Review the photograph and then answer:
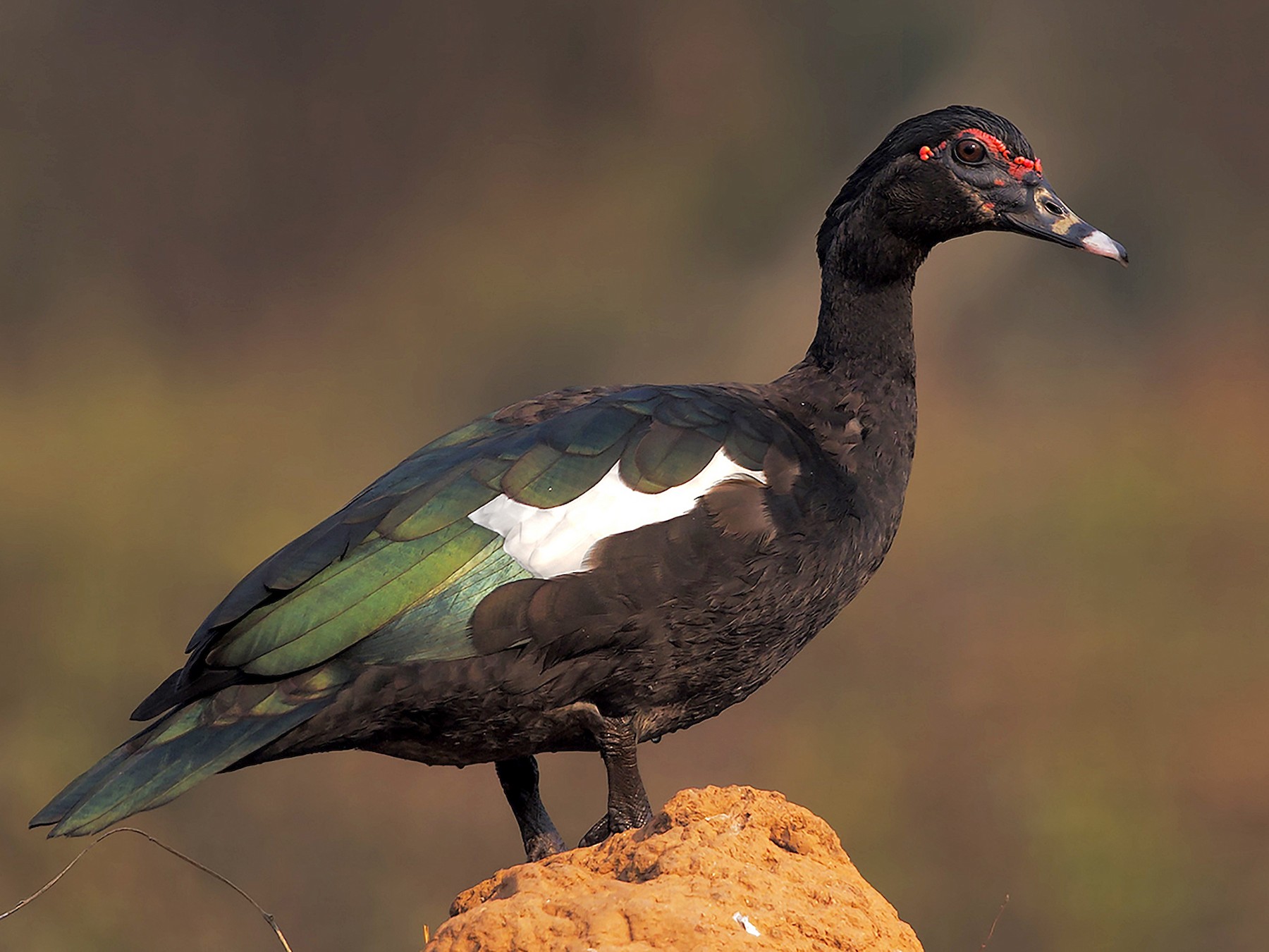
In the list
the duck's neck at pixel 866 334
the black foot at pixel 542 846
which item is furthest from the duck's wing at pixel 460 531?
the black foot at pixel 542 846

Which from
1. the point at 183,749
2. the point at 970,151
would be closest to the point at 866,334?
the point at 970,151

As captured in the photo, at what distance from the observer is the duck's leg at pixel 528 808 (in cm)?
512

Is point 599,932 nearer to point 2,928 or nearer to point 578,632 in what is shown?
point 578,632

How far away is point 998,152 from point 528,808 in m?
2.52

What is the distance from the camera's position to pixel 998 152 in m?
5.49

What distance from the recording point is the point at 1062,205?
5.61 meters

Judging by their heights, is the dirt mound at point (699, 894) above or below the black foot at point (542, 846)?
below

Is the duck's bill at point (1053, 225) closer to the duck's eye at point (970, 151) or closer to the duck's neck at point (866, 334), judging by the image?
the duck's eye at point (970, 151)

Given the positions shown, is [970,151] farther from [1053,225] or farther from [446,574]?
[446,574]

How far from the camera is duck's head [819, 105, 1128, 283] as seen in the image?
17.9ft

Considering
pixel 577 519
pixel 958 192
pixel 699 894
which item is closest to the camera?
pixel 699 894

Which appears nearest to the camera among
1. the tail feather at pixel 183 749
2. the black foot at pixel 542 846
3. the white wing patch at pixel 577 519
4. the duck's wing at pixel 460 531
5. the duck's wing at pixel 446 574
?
the tail feather at pixel 183 749

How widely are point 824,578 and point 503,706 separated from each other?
3.37 ft

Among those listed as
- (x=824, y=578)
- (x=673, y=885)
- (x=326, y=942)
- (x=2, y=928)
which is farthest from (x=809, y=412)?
(x=2, y=928)
